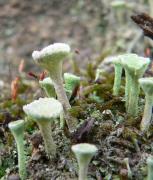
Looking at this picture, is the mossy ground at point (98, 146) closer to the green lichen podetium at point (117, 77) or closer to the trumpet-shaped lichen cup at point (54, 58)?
the green lichen podetium at point (117, 77)

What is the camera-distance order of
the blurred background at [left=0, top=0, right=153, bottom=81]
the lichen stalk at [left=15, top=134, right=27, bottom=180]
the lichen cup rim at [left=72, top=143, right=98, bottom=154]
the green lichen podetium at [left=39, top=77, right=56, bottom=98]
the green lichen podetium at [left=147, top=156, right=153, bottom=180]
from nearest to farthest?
the lichen cup rim at [left=72, top=143, right=98, bottom=154] < the green lichen podetium at [left=147, top=156, right=153, bottom=180] < the lichen stalk at [left=15, top=134, right=27, bottom=180] < the green lichen podetium at [left=39, top=77, right=56, bottom=98] < the blurred background at [left=0, top=0, right=153, bottom=81]

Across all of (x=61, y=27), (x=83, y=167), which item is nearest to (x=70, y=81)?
(x=83, y=167)

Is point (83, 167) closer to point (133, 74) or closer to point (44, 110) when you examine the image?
point (44, 110)

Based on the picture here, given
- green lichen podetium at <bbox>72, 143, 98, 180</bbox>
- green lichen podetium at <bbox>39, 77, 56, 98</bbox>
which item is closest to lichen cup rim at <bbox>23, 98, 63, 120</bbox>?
green lichen podetium at <bbox>72, 143, 98, 180</bbox>

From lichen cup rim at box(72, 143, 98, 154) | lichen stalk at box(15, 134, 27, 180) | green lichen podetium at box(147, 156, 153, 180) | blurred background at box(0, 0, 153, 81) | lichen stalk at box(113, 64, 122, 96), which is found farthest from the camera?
blurred background at box(0, 0, 153, 81)

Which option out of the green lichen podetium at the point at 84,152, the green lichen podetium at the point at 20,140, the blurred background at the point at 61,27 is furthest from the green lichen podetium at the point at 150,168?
the blurred background at the point at 61,27

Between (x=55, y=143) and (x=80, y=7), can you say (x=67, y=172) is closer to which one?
(x=55, y=143)

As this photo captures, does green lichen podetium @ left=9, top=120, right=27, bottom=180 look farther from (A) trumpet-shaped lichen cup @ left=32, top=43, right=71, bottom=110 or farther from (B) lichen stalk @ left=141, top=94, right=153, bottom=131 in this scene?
(B) lichen stalk @ left=141, top=94, right=153, bottom=131
